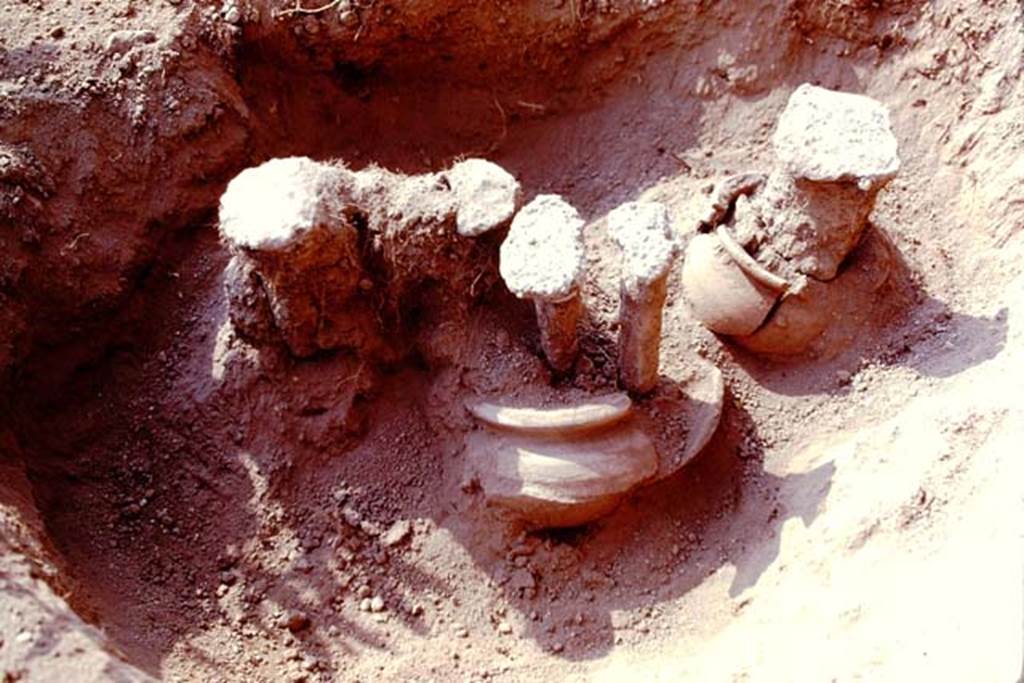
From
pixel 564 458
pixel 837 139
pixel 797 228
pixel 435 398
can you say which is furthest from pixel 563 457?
pixel 837 139

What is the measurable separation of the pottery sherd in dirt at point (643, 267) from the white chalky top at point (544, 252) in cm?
13

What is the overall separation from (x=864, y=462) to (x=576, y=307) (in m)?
0.96

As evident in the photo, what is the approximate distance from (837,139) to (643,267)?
753 millimetres

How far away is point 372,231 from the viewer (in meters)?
2.79

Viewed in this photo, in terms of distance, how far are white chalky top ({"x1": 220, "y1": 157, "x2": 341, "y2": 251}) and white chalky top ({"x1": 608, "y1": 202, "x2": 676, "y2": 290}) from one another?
2.60 feet

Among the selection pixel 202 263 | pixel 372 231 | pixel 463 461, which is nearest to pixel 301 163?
pixel 372 231

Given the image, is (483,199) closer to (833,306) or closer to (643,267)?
(643,267)

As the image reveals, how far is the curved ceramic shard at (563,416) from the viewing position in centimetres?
276

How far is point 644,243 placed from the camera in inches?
101

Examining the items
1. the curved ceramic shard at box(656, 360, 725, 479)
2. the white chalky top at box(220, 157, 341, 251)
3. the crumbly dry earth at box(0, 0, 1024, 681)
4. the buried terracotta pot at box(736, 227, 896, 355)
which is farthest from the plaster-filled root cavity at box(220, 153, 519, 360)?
the buried terracotta pot at box(736, 227, 896, 355)

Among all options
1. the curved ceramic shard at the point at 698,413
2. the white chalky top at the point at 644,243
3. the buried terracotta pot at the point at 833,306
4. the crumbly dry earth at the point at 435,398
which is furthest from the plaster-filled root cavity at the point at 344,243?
the buried terracotta pot at the point at 833,306

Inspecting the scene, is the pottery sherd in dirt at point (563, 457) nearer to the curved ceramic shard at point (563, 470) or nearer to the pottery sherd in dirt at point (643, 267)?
the curved ceramic shard at point (563, 470)

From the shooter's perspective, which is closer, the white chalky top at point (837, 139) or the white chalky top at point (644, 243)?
the white chalky top at point (644, 243)

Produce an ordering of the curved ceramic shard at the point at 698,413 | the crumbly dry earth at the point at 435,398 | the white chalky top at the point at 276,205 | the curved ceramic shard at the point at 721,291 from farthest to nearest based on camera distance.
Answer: the curved ceramic shard at the point at 721,291
the curved ceramic shard at the point at 698,413
the crumbly dry earth at the point at 435,398
the white chalky top at the point at 276,205
